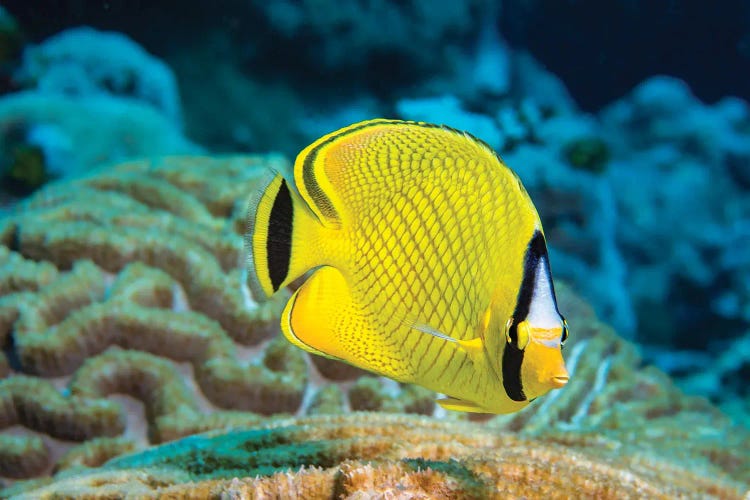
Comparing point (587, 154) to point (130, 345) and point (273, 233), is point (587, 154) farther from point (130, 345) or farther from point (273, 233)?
point (273, 233)

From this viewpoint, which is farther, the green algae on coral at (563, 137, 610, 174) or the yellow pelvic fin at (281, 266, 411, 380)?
the green algae on coral at (563, 137, 610, 174)

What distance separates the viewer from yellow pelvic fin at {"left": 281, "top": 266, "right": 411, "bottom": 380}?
1112mm

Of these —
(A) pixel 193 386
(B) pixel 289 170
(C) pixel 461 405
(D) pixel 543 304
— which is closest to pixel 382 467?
(C) pixel 461 405

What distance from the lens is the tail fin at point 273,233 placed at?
1.10 m

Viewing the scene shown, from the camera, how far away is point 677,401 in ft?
13.0

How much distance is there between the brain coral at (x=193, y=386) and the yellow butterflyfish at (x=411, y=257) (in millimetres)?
627

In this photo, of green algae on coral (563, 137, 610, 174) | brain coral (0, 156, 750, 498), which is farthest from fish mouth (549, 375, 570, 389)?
green algae on coral (563, 137, 610, 174)

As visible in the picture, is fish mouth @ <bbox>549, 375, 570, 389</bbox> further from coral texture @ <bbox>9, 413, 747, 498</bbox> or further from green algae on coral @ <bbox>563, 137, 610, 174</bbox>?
green algae on coral @ <bbox>563, 137, 610, 174</bbox>

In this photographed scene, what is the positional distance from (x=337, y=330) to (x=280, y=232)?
23cm

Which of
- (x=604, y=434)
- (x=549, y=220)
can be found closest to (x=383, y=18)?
(x=549, y=220)

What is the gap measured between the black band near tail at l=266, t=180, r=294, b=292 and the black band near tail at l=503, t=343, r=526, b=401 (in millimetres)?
454

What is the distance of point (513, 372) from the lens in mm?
969

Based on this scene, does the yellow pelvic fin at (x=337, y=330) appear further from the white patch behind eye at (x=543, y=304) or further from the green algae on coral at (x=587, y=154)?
the green algae on coral at (x=587, y=154)

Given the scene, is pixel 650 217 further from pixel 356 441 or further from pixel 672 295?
pixel 356 441
